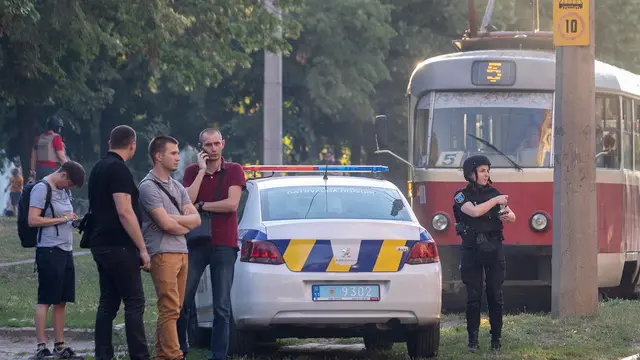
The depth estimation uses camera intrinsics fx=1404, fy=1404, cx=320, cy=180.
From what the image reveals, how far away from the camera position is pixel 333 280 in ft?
33.1

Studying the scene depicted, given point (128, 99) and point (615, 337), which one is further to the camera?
point (128, 99)

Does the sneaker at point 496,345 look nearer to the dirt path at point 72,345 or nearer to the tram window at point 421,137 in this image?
the dirt path at point 72,345

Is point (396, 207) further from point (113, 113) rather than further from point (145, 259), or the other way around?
point (113, 113)

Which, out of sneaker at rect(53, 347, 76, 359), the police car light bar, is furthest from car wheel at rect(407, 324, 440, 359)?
sneaker at rect(53, 347, 76, 359)

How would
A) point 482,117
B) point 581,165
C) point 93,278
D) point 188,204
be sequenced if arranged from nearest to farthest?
1. point 188,204
2. point 581,165
3. point 482,117
4. point 93,278

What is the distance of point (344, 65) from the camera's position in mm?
30531

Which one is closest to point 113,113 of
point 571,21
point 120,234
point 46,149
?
point 46,149

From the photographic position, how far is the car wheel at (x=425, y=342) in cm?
1062

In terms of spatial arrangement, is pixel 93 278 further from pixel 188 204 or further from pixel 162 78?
pixel 162 78

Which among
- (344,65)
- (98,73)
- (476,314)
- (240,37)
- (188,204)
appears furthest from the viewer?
(344,65)

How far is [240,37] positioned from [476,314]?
13019mm

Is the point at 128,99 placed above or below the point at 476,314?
above

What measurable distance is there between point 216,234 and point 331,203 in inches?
43.6

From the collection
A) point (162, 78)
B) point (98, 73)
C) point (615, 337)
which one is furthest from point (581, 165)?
point (162, 78)
